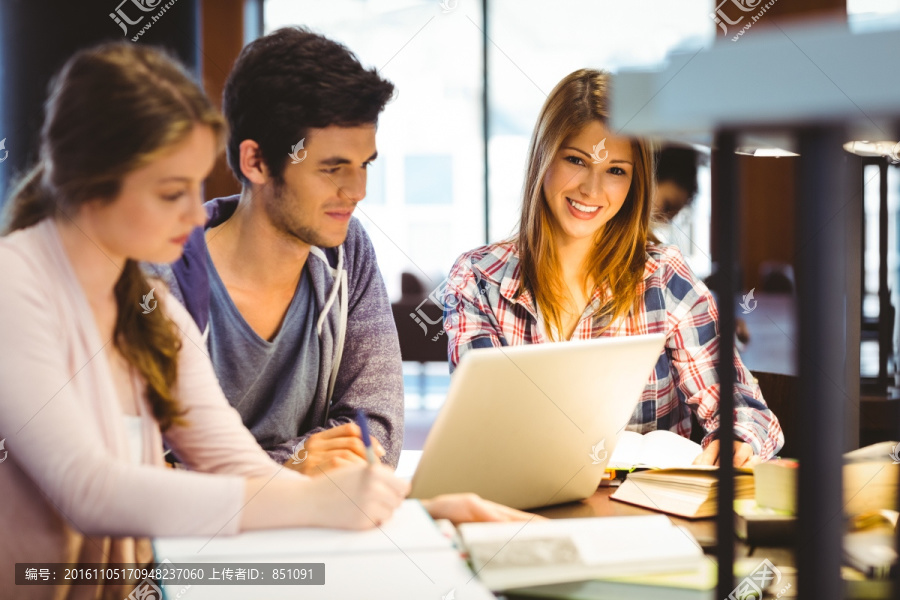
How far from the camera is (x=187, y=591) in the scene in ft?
2.79

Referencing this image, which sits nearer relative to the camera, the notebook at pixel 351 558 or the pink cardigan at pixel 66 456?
the notebook at pixel 351 558

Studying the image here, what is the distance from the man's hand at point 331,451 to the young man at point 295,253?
0.11 m

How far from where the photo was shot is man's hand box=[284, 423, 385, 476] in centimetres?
140

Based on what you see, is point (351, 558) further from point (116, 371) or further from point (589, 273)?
point (589, 273)

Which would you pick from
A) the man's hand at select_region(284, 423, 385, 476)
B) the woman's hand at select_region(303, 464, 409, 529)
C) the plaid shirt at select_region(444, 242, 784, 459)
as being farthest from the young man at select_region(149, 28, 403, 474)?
the woman's hand at select_region(303, 464, 409, 529)

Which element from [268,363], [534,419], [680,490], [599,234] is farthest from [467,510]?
[599,234]

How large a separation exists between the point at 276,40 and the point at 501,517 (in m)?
1.10

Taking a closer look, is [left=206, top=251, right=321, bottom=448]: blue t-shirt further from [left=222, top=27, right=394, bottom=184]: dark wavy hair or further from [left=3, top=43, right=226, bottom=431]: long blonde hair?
[left=3, top=43, right=226, bottom=431]: long blonde hair

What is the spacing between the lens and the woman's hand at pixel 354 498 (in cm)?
98

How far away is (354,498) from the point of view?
38.5 inches

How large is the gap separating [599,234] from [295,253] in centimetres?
83

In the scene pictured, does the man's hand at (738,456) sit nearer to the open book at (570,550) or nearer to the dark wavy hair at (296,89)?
the open book at (570,550)

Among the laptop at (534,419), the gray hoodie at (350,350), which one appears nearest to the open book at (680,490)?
the laptop at (534,419)

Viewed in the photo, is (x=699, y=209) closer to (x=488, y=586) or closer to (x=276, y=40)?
(x=276, y=40)
